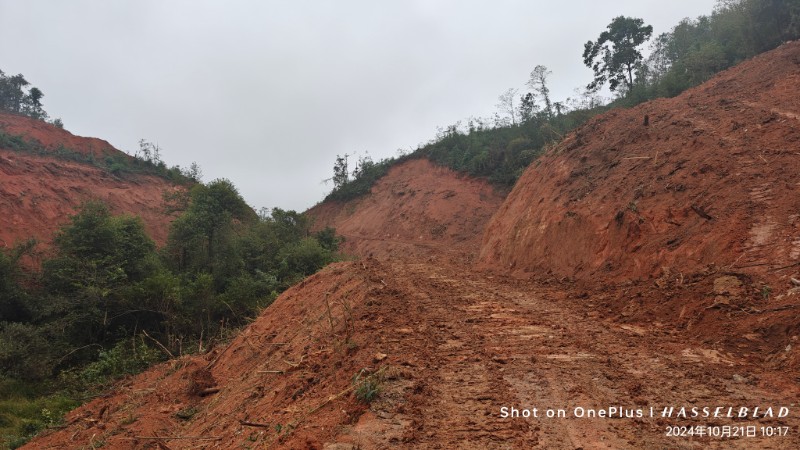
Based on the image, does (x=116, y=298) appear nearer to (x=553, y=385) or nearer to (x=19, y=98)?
(x=553, y=385)

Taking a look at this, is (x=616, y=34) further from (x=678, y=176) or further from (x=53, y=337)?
(x=53, y=337)

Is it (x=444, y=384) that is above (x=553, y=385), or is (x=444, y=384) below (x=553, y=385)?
above

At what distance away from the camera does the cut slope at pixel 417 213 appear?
2491 centimetres

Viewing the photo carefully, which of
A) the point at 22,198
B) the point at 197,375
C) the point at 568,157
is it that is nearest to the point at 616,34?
the point at 568,157

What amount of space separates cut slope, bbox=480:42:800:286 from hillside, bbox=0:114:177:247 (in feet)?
67.6

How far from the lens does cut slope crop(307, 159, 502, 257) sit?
24906mm

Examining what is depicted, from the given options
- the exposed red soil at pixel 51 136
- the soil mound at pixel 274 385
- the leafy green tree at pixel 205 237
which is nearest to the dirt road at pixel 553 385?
the soil mound at pixel 274 385

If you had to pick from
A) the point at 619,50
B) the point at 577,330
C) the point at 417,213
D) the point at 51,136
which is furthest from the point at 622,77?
the point at 51,136

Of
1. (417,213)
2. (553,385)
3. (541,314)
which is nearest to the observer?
(553,385)

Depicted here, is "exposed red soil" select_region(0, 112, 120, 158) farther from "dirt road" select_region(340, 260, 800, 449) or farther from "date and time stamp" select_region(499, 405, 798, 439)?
"date and time stamp" select_region(499, 405, 798, 439)

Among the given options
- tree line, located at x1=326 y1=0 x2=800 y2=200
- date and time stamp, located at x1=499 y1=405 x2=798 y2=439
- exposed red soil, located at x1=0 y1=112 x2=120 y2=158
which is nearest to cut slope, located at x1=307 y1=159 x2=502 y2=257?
tree line, located at x1=326 y1=0 x2=800 y2=200

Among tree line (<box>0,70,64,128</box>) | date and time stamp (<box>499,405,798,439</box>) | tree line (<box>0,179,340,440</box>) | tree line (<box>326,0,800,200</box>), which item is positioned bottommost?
date and time stamp (<box>499,405,798,439</box>)

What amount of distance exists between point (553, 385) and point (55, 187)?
96.6 ft

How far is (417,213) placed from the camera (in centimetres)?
2822
